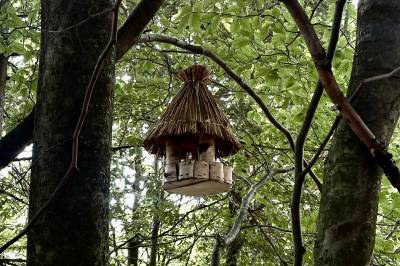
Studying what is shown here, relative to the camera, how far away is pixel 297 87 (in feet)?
9.96

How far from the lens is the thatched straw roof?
2270 millimetres

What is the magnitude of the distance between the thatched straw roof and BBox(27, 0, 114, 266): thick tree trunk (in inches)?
31.3

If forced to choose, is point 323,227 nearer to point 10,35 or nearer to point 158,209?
point 10,35

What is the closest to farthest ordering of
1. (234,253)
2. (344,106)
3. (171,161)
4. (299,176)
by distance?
(344,106) → (299,176) → (171,161) → (234,253)

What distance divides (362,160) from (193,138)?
1307 mm

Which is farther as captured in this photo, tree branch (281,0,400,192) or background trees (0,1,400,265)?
background trees (0,1,400,265)

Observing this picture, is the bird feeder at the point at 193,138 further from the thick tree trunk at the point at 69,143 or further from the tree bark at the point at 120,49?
the thick tree trunk at the point at 69,143

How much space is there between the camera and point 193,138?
2.43 meters

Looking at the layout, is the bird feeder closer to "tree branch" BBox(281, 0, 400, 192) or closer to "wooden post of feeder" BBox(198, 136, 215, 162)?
"wooden post of feeder" BBox(198, 136, 215, 162)

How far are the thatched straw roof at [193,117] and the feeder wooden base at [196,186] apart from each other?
21 cm

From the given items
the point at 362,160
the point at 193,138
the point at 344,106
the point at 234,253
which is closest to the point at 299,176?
the point at 362,160

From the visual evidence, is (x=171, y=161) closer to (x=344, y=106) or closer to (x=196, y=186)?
(x=196, y=186)

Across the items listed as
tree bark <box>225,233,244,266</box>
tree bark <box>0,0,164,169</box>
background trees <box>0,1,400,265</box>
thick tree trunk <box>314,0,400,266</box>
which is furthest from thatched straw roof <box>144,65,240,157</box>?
tree bark <box>225,233,244,266</box>

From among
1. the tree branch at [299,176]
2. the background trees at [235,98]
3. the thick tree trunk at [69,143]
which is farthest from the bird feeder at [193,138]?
the thick tree trunk at [69,143]
